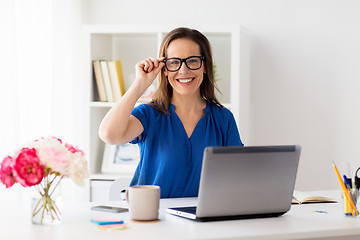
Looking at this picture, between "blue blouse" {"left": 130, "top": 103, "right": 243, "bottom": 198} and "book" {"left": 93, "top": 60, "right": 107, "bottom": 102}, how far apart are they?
143 cm

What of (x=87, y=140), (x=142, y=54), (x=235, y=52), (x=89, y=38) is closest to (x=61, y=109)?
(x=87, y=140)

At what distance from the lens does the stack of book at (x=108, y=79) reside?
145 inches

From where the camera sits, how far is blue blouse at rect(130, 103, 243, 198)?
88.6 inches

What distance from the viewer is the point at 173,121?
2.32 metres

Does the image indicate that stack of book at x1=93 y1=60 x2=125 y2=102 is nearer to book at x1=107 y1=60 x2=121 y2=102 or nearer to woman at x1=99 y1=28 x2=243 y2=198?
book at x1=107 y1=60 x2=121 y2=102

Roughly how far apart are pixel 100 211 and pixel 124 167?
1892mm

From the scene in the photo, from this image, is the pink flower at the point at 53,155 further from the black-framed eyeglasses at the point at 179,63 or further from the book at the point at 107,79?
the book at the point at 107,79

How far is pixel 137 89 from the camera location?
86.7 inches

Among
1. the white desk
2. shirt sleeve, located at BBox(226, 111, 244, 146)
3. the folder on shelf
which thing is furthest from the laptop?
the folder on shelf

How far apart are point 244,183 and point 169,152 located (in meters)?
0.62

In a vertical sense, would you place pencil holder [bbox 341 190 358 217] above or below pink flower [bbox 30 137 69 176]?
below

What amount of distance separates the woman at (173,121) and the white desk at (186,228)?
40 cm

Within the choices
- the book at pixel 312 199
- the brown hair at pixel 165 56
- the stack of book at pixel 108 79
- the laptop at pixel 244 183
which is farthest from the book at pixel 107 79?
the laptop at pixel 244 183

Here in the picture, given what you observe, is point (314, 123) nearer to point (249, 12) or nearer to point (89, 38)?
point (249, 12)
